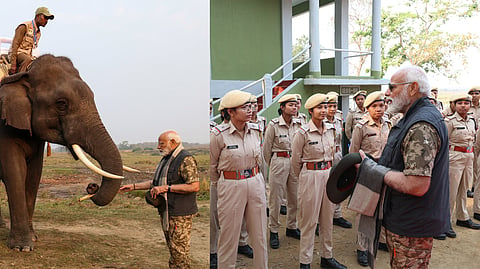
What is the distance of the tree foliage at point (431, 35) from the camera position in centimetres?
696

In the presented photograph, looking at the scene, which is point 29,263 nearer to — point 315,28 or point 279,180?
point 279,180

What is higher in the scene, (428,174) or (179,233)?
(428,174)

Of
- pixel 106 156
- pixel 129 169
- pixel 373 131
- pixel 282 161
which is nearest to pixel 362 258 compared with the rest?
pixel 373 131

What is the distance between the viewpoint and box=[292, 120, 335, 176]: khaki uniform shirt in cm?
426

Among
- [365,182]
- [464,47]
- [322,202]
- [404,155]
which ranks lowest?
[322,202]

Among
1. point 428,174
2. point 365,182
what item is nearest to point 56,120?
point 365,182

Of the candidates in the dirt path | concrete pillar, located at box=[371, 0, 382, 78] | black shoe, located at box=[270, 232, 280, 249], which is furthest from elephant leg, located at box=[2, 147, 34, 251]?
concrete pillar, located at box=[371, 0, 382, 78]

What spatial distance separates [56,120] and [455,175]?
5053 mm

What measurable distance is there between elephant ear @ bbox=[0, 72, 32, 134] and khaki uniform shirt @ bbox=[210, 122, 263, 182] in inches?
57.0

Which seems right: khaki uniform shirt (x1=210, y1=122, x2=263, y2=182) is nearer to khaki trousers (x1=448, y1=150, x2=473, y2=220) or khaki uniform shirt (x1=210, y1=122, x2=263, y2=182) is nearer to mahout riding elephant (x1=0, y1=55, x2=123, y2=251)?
mahout riding elephant (x1=0, y1=55, x2=123, y2=251)

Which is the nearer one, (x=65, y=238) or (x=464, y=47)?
(x=65, y=238)

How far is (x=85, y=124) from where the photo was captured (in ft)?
7.78

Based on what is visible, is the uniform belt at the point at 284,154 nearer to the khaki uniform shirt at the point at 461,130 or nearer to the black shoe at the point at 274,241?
the black shoe at the point at 274,241

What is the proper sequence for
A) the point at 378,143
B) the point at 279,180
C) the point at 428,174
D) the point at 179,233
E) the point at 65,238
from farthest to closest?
the point at 279,180
the point at 378,143
the point at 179,233
the point at 65,238
the point at 428,174
